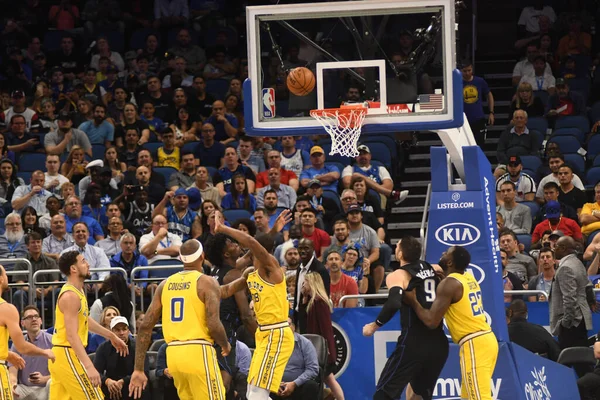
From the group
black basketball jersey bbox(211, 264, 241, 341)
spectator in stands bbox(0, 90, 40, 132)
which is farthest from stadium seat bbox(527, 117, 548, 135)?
black basketball jersey bbox(211, 264, 241, 341)

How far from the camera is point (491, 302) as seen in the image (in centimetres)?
1254

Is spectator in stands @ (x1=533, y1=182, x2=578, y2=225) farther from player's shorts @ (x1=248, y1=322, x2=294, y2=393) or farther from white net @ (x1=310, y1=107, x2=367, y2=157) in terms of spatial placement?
player's shorts @ (x1=248, y1=322, x2=294, y2=393)

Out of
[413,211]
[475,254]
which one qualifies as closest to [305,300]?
[475,254]

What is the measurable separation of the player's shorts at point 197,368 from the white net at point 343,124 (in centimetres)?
278

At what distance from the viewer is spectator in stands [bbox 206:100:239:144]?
19625 millimetres

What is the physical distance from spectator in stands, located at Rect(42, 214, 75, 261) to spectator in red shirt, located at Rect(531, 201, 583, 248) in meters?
6.38

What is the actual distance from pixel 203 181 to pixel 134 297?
3235mm

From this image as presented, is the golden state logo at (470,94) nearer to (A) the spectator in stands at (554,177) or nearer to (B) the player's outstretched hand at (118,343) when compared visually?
(A) the spectator in stands at (554,177)

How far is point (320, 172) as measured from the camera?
58.3 feet

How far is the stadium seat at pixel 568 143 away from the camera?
18.3 meters

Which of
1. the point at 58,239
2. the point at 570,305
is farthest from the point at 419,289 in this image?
the point at 58,239

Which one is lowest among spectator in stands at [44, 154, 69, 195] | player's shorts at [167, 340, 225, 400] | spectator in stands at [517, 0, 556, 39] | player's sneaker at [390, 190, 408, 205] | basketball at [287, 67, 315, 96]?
player's shorts at [167, 340, 225, 400]

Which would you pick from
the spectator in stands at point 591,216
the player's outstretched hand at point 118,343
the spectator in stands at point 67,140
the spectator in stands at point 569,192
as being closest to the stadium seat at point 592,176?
the spectator in stands at point 569,192

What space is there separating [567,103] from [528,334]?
271 inches
